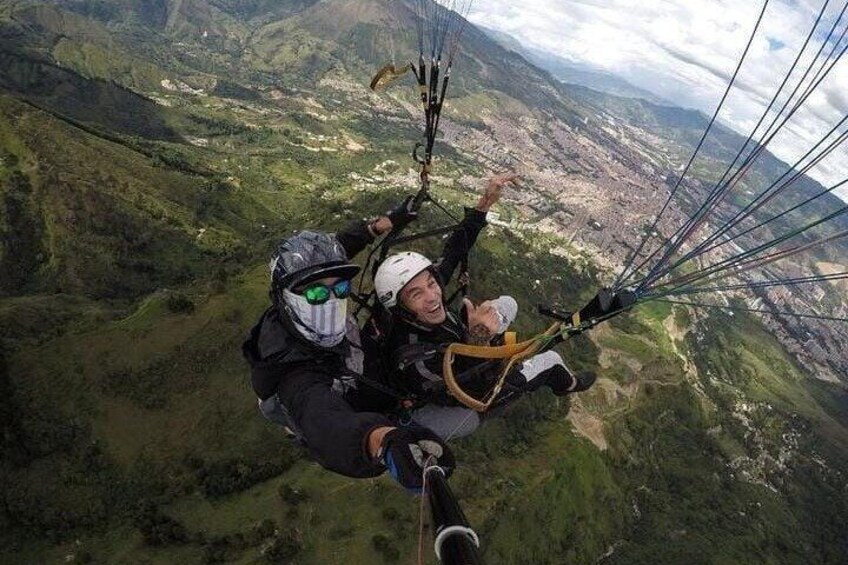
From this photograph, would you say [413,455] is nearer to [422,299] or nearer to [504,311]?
[422,299]

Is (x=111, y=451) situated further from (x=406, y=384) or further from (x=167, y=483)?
(x=406, y=384)

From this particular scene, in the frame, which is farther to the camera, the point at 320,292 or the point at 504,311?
the point at 504,311

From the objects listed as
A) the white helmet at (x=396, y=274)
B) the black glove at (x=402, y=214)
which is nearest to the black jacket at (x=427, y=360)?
the white helmet at (x=396, y=274)

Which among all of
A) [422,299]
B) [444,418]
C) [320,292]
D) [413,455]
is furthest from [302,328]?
[444,418]

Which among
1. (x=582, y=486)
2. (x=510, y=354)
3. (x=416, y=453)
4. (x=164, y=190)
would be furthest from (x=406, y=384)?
(x=164, y=190)

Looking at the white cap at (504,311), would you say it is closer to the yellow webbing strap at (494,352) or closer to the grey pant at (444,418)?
the grey pant at (444,418)

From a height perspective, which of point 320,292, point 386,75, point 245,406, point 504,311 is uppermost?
point 386,75

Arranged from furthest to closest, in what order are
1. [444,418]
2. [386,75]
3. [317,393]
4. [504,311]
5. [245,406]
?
[245,406] < [386,75] < [504,311] < [444,418] < [317,393]

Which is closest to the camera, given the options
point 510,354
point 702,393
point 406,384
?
point 510,354
